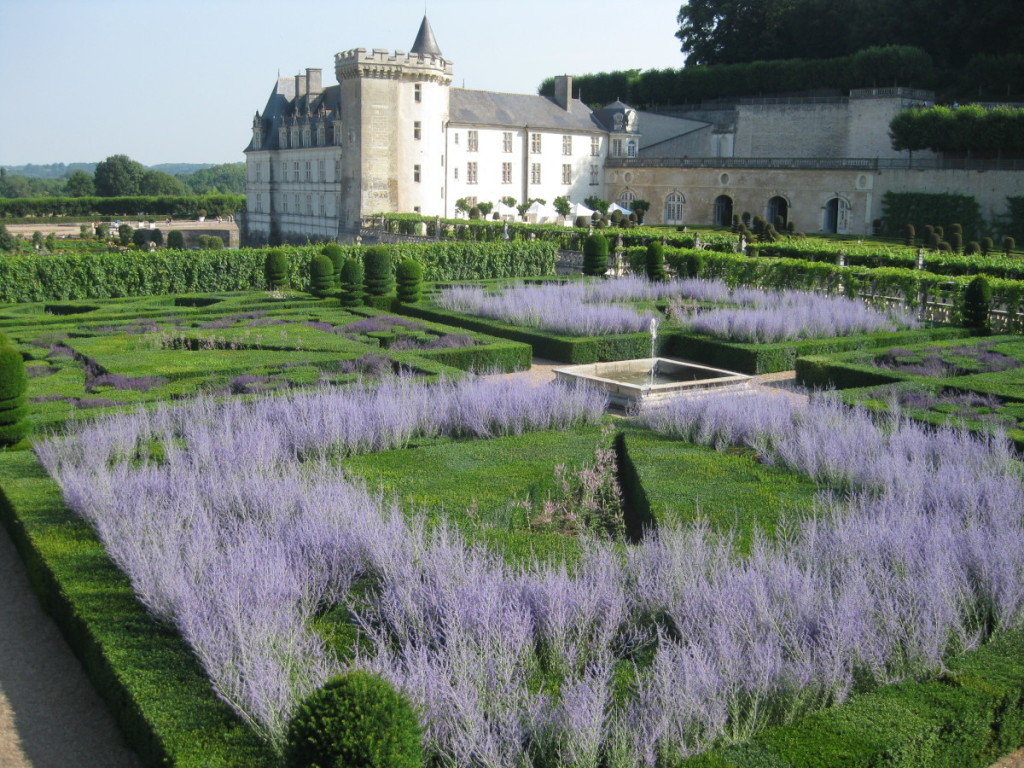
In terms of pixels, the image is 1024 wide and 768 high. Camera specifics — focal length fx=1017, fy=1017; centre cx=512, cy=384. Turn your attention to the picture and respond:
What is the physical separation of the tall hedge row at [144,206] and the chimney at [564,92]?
24992mm

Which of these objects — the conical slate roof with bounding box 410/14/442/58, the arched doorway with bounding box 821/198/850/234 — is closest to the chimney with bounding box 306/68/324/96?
the conical slate roof with bounding box 410/14/442/58

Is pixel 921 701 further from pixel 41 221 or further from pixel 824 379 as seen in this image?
pixel 41 221

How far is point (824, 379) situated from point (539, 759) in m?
9.87

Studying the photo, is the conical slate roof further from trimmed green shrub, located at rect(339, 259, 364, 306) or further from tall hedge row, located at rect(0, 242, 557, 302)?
trimmed green shrub, located at rect(339, 259, 364, 306)

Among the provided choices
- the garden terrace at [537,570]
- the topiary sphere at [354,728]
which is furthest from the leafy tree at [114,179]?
the topiary sphere at [354,728]

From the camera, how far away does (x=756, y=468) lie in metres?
8.48

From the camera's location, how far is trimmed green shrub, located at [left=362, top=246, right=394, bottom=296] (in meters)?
19.4

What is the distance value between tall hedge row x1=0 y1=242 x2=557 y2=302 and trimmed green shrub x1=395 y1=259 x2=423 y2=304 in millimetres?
2860

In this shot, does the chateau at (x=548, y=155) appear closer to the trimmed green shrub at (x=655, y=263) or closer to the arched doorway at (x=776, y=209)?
the arched doorway at (x=776, y=209)

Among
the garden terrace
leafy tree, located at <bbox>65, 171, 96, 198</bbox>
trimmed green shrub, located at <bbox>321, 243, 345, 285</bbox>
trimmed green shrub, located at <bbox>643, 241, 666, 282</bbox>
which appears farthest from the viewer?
leafy tree, located at <bbox>65, 171, 96, 198</bbox>

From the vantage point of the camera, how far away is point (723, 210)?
45.4 meters

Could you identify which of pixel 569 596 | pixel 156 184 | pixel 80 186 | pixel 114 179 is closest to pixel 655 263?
pixel 569 596

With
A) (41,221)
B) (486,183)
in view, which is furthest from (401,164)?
(41,221)

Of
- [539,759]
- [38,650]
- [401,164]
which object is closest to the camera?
[539,759]
